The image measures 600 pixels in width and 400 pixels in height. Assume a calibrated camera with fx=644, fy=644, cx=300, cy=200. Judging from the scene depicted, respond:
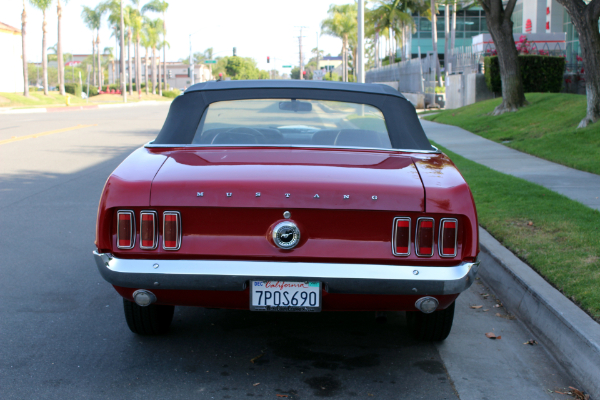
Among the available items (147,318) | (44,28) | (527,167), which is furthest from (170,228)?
(44,28)

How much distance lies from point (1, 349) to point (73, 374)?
2.12 ft

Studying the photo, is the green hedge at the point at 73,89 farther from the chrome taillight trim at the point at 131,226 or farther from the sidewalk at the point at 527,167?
the chrome taillight trim at the point at 131,226

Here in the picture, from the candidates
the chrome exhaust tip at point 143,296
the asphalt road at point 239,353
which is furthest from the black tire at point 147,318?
the chrome exhaust tip at point 143,296

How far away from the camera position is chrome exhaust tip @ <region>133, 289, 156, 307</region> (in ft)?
10.9

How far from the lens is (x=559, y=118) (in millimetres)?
16438

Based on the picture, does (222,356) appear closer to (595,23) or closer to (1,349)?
(1,349)

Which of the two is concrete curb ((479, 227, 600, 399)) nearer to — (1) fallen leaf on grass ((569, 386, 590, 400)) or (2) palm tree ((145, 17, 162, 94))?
(1) fallen leaf on grass ((569, 386, 590, 400))

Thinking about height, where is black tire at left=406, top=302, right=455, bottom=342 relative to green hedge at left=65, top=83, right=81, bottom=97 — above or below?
below

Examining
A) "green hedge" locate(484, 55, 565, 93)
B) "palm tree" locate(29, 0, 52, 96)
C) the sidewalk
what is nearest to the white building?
"palm tree" locate(29, 0, 52, 96)

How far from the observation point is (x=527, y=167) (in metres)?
11.4

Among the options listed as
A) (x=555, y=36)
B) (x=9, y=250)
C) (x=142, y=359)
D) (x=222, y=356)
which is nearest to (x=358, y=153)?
(x=222, y=356)

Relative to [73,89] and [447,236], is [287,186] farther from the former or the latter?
[73,89]

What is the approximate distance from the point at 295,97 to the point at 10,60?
6275 centimetres

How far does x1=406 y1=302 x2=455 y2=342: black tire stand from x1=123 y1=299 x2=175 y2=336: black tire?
154 cm
